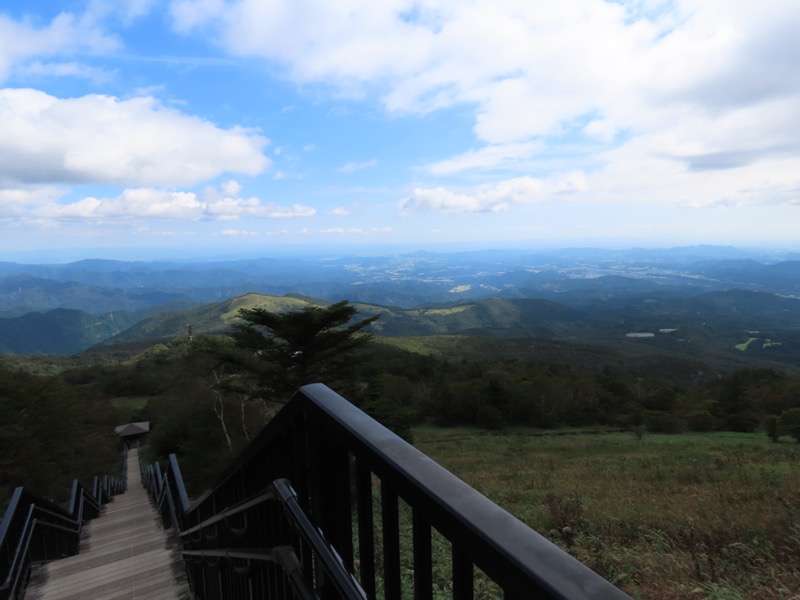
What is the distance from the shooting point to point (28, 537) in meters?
5.79

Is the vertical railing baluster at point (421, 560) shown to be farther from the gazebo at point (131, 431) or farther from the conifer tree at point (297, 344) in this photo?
the gazebo at point (131, 431)

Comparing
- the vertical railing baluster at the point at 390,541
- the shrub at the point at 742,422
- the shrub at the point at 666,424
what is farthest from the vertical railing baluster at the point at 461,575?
the shrub at the point at 742,422

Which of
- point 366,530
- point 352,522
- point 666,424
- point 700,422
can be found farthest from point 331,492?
point 700,422

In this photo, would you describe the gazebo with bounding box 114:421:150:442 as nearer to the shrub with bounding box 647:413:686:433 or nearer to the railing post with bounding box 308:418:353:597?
the shrub with bounding box 647:413:686:433

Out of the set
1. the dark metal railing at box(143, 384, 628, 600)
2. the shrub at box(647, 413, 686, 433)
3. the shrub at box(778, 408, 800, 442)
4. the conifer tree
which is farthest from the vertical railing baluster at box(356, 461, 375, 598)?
the shrub at box(647, 413, 686, 433)

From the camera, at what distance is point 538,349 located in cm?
11062

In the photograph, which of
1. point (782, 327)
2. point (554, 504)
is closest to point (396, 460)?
point (554, 504)

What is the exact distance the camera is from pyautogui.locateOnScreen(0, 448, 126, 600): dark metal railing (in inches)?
191

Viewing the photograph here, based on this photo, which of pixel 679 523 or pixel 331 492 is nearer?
pixel 331 492

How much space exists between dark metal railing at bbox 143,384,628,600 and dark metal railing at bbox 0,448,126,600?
130 inches

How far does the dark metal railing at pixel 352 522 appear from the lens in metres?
0.64

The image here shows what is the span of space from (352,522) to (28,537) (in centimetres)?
648

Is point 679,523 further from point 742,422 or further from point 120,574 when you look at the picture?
point 742,422

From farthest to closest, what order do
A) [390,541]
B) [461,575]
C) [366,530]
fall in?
[366,530] → [390,541] → [461,575]
